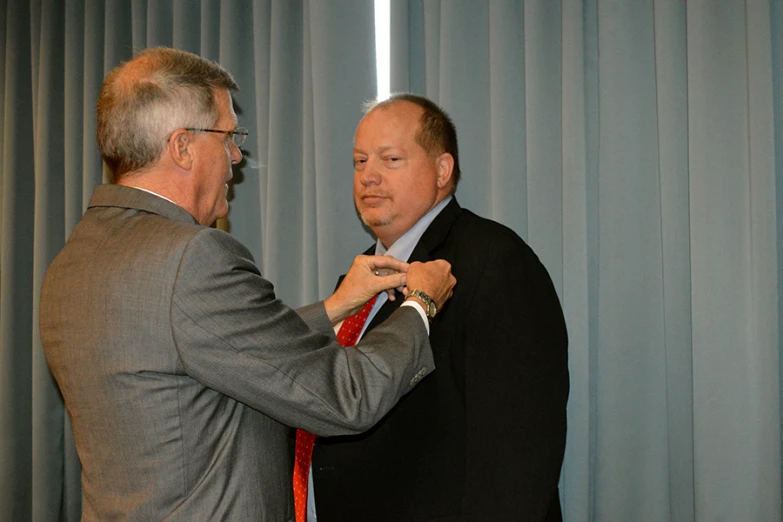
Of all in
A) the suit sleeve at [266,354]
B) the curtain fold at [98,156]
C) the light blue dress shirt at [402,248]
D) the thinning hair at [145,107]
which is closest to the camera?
the suit sleeve at [266,354]

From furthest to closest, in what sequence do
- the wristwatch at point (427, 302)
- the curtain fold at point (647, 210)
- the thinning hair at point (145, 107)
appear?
A: 1. the curtain fold at point (647, 210)
2. the wristwatch at point (427, 302)
3. the thinning hair at point (145, 107)

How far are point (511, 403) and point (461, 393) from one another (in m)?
0.13

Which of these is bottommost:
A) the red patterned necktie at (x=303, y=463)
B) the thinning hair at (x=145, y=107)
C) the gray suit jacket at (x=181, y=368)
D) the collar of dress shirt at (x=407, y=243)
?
the red patterned necktie at (x=303, y=463)

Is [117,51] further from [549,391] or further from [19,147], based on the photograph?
A: [549,391]

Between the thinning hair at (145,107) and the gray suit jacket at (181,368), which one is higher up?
the thinning hair at (145,107)

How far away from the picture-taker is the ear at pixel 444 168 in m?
1.87

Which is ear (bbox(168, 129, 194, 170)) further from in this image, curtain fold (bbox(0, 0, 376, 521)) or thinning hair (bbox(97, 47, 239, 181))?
curtain fold (bbox(0, 0, 376, 521))

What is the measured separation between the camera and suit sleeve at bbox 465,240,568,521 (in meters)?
1.54

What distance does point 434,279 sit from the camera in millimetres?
1566

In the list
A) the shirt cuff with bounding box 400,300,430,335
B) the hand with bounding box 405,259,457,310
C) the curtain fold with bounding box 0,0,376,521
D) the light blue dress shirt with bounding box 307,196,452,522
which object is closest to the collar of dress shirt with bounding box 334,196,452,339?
the light blue dress shirt with bounding box 307,196,452,522

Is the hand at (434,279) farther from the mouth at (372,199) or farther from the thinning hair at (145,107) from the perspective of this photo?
the thinning hair at (145,107)

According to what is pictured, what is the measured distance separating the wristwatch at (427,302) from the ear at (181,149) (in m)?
0.50

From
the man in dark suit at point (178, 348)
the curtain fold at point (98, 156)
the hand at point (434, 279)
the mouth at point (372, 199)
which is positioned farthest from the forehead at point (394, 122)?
the curtain fold at point (98, 156)

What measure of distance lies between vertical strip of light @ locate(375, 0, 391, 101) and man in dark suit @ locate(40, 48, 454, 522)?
1235 millimetres
